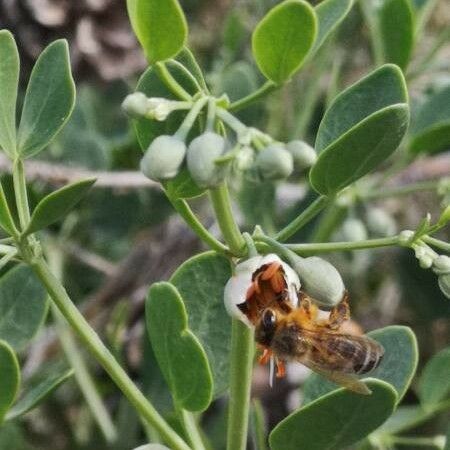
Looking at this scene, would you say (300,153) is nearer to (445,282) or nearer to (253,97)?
(253,97)

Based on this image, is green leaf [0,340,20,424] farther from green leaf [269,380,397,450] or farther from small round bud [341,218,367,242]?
small round bud [341,218,367,242]

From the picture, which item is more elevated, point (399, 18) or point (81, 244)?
point (399, 18)

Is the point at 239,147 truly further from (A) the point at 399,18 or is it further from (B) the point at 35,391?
(A) the point at 399,18

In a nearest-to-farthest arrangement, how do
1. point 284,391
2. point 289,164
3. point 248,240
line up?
point 289,164 → point 248,240 → point 284,391

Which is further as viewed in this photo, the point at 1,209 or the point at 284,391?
the point at 284,391

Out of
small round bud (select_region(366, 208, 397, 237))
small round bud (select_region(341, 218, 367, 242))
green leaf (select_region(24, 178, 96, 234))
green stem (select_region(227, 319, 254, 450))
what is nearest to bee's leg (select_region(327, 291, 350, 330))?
green stem (select_region(227, 319, 254, 450))

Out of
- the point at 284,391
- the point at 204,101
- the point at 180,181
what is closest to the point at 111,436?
the point at 284,391

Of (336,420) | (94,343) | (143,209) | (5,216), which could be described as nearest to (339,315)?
(336,420)
